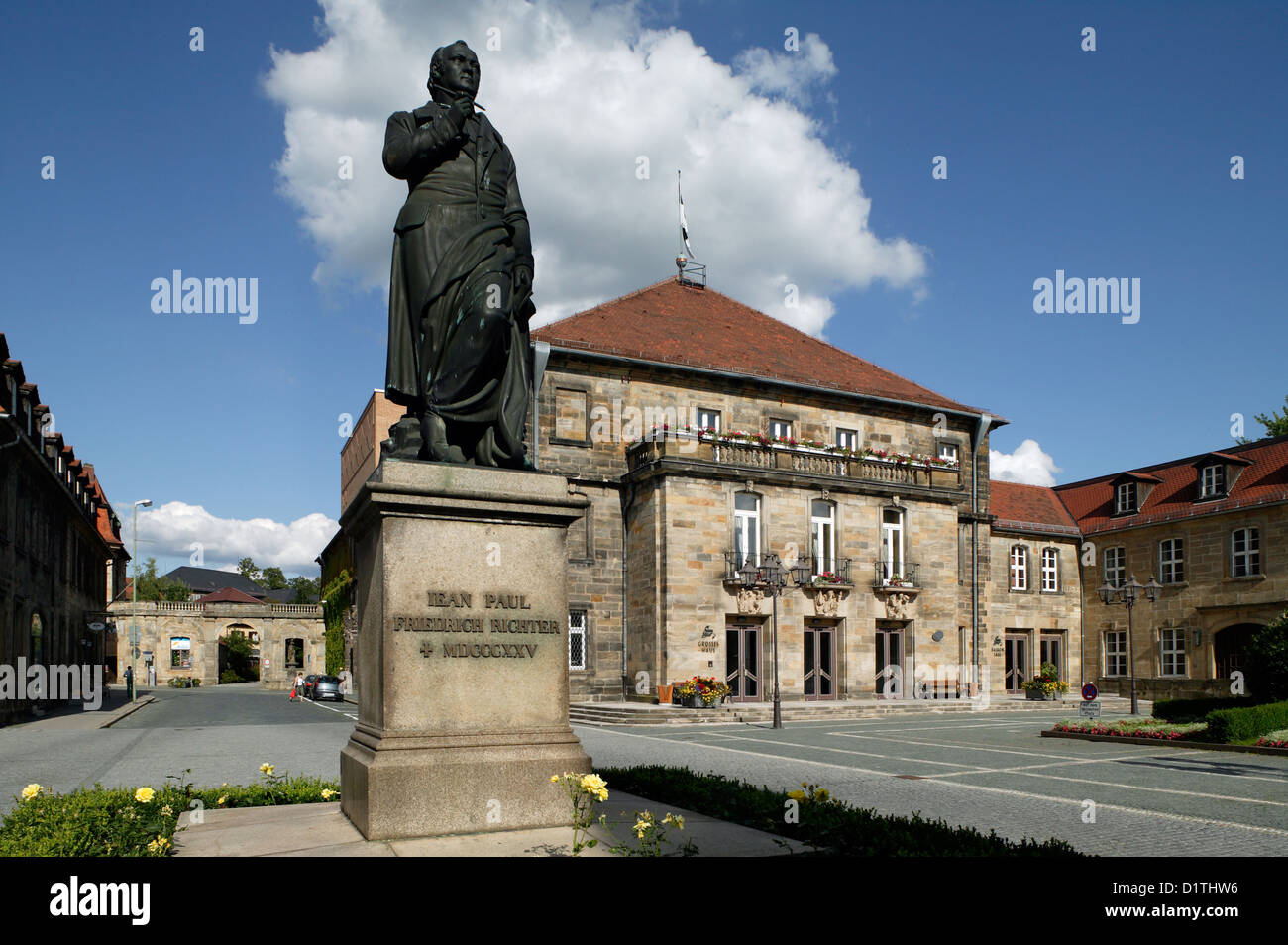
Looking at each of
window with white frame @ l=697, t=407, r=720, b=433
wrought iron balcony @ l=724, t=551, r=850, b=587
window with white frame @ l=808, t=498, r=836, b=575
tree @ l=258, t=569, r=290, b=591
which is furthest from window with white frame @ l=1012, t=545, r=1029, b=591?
tree @ l=258, t=569, r=290, b=591

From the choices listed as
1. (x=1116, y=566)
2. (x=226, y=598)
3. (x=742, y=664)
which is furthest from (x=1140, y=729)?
(x=226, y=598)

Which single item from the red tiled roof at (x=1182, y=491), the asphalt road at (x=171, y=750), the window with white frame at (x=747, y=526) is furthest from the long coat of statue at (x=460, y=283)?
the red tiled roof at (x=1182, y=491)

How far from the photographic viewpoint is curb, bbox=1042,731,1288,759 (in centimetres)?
1638

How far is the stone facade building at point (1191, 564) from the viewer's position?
3494 cm

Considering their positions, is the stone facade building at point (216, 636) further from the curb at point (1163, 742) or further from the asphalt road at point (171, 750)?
the curb at point (1163, 742)

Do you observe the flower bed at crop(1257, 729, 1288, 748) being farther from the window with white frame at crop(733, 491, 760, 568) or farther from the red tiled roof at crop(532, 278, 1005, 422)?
the red tiled roof at crop(532, 278, 1005, 422)

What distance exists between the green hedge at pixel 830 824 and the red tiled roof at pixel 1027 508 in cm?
3606

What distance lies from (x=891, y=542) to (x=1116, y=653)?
13.7m

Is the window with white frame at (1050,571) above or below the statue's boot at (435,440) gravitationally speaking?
below

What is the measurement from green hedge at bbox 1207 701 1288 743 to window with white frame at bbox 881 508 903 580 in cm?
1634
